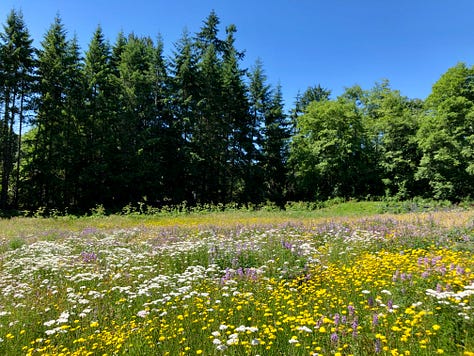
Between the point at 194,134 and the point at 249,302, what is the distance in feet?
99.1

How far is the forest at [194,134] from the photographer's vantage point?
26.8 meters

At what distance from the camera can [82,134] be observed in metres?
29.1

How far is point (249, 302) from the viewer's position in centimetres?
448

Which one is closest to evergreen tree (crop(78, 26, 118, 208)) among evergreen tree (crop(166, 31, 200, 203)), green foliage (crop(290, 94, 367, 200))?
evergreen tree (crop(166, 31, 200, 203))

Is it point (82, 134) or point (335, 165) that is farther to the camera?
point (335, 165)

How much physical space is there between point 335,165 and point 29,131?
3330 centimetres

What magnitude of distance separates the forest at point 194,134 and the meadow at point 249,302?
61.9ft

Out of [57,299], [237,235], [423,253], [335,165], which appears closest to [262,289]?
[57,299]

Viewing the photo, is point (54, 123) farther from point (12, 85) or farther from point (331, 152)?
point (331, 152)

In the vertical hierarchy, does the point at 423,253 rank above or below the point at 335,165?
below

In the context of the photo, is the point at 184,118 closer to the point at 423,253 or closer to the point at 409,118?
the point at 409,118

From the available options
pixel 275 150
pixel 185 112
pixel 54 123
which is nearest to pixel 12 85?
pixel 54 123

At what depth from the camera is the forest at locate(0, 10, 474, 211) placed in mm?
26828

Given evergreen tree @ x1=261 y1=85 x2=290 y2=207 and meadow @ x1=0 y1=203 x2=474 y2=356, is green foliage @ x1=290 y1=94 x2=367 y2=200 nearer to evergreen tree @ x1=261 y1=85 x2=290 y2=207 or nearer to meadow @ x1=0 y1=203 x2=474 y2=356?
evergreen tree @ x1=261 y1=85 x2=290 y2=207
